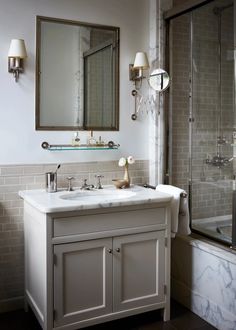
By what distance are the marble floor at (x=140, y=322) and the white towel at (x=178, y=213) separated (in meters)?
0.59

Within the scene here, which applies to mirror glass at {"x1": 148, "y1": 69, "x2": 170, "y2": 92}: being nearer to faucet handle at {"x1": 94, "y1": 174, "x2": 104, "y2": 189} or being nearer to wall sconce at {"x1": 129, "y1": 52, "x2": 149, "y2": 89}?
wall sconce at {"x1": 129, "y1": 52, "x2": 149, "y2": 89}

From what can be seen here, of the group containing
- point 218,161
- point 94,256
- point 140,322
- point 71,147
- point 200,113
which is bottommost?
point 140,322

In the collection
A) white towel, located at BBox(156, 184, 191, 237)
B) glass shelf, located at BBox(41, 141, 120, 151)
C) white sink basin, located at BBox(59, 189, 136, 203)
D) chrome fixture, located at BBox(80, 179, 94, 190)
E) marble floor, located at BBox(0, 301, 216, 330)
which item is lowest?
marble floor, located at BBox(0, 301, 216, 330)

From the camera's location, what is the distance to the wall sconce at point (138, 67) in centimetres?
297

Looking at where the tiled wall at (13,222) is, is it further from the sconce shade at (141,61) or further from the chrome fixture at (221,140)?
the chrome fixture at (221,140)

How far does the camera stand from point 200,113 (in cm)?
331

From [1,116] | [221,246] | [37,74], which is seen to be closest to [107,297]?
[221,246]

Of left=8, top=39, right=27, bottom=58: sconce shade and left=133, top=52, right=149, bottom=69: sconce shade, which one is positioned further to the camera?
left=133, top=52, right=149, bottom=69: sconce shade

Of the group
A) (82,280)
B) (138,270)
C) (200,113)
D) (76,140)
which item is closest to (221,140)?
(200,113)

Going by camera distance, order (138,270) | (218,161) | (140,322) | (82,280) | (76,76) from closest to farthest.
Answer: (82,280), (138,270), (140,322), (76,76), (218,161)

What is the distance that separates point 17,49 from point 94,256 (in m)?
1.45

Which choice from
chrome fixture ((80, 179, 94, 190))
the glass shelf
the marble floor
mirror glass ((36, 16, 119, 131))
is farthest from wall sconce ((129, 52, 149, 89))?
the marble floor

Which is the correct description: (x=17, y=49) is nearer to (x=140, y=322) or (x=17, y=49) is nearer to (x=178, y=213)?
(x=178, y=213)

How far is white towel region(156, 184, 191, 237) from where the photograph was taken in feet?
8.62
